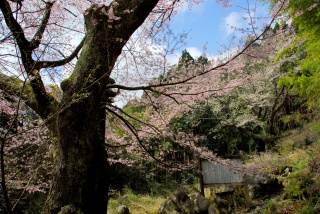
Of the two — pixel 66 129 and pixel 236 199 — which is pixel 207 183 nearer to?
pixel 236 199

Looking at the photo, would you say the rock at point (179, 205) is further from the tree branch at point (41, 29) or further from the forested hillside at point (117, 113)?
the tree branch at point (41, 29)

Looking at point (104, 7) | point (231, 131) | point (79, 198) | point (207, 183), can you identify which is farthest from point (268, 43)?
point (231, 131)

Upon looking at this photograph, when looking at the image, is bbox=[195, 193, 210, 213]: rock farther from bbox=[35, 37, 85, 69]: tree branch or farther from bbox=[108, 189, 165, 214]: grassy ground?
bbox=[35, 37, 85, 69]: tree branch

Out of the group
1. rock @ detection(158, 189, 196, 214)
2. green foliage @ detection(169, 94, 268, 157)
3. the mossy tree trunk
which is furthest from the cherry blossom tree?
green foliage @ detection(169, 94, 268, 157)

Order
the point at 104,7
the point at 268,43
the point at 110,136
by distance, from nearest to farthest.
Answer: the point at 104,7 < the point at 268,43 < the point at 110,136

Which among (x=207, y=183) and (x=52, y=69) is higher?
(x=52, y=69)

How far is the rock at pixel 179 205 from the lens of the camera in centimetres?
873

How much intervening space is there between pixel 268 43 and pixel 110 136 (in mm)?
3469

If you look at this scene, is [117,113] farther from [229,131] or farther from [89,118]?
[229,131]

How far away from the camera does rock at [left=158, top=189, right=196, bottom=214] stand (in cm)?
873

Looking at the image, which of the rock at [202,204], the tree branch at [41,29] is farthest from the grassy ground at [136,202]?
the tree branch at [41,29]

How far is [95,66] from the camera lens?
4387mm

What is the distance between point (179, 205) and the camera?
29.0ft

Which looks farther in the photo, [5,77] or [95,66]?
[5,77]
